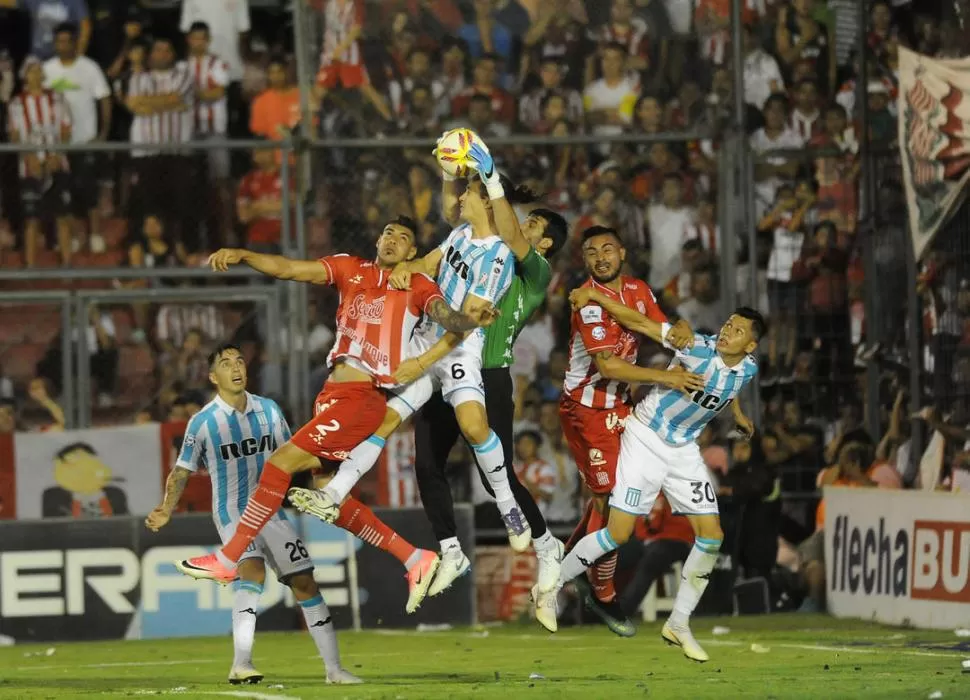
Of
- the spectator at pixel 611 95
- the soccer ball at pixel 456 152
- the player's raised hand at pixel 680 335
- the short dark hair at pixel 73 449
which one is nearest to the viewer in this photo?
the soccer ball at pixel 456 152

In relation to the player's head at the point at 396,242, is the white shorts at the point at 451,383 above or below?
below

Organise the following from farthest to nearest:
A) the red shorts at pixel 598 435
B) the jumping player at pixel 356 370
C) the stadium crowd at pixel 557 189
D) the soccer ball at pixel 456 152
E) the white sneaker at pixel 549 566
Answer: the stadium crowd at pixel 557 189 < the red shorts at pixel 598 435 < the white sneaker at pixel 549 566 < the jumping player at pixel 356 370 < the soccer ball at pixel 456 152

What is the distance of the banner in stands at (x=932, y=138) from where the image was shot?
17.7m

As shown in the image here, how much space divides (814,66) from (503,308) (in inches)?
317

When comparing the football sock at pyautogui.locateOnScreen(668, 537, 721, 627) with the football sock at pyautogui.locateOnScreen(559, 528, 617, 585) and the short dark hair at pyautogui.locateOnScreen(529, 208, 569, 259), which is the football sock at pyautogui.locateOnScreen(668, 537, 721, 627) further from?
the short dark hair at pyautogui.locateOnScreen(529, 208, 569, 259)

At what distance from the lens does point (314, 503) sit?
1240 cm

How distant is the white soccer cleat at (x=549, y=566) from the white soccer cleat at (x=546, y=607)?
37 mm

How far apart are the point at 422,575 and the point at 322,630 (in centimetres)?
89

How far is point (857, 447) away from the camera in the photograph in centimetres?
1859

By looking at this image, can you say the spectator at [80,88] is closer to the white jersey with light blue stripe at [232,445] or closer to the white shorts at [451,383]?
the white jersey with light blue stripe at [232,445]

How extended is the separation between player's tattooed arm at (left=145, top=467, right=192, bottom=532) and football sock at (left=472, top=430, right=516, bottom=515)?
198cm

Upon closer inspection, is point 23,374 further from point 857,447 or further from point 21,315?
point 857,447

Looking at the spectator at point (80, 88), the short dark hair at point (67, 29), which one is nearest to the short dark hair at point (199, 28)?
the spectator at point (80, 88)

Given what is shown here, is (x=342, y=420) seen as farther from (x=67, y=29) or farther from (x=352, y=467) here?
(x=67, y=29)
